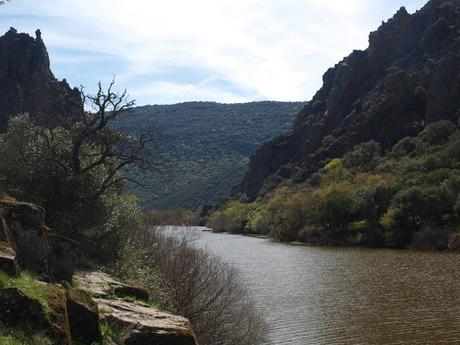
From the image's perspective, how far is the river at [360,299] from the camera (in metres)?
28.2

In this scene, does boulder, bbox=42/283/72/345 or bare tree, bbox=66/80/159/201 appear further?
bare tree, bbox=66/80/159/201

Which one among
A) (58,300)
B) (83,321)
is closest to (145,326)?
(83,321)

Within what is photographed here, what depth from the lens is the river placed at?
92.7 feet

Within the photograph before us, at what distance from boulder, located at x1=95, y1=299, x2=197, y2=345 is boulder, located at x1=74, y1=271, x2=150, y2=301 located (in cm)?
160

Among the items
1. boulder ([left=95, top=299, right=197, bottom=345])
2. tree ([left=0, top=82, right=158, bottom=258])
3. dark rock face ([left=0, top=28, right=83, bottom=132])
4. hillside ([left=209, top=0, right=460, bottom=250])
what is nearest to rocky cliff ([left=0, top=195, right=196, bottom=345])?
boulder ([left=95, top=299, right=197, bottom=345])

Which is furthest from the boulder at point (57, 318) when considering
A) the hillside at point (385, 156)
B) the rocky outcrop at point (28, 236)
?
the hillside at point (385, 156)

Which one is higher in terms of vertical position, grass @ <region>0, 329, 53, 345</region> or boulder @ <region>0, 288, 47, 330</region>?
boulder @ <region>0, 288, 47, 330</region>

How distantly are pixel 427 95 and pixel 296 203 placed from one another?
172 feet

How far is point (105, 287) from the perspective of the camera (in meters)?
16.9

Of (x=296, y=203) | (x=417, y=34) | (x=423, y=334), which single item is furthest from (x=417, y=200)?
(x=417, y=34)

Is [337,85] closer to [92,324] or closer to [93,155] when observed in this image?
[93,155]

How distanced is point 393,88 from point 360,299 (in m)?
127

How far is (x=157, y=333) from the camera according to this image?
13.0 metres

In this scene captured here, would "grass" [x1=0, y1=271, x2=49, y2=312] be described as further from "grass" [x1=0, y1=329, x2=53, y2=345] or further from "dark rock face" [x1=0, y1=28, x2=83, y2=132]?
"dark rock face" [x1=0, y1=28, x2=83, y2=132]
